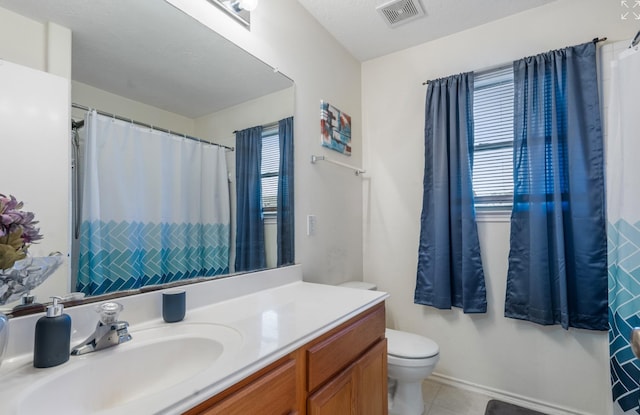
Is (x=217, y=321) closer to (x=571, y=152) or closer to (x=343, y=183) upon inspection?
(x=343, y=183)

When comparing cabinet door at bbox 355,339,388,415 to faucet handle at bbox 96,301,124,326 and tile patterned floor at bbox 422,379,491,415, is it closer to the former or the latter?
tile patterned floor at bbox 422,379,491,415

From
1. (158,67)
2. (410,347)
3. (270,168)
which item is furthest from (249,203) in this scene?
(410,347)

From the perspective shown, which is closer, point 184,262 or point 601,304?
point 184,262

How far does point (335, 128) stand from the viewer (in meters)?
2.12

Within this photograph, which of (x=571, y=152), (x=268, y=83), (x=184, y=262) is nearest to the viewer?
(x=184, y=262)

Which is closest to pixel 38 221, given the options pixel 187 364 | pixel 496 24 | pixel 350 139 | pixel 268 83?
pixel 187 364

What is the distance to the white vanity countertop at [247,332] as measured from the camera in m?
0.57

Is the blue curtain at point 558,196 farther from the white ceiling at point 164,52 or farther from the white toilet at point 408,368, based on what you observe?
the white toilet at point 408,368

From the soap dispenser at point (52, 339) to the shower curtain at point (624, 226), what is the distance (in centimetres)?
205

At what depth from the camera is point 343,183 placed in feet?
7.38

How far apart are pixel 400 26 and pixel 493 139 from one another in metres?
0.98

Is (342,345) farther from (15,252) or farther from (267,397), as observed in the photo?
(15,252)

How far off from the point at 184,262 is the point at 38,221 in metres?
0.46

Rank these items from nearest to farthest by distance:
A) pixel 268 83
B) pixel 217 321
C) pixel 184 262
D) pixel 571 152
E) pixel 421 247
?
pixel 217 321 < pixel 184 262 < pixel 268 83 < pixel 571 152 < pixel 421 247
